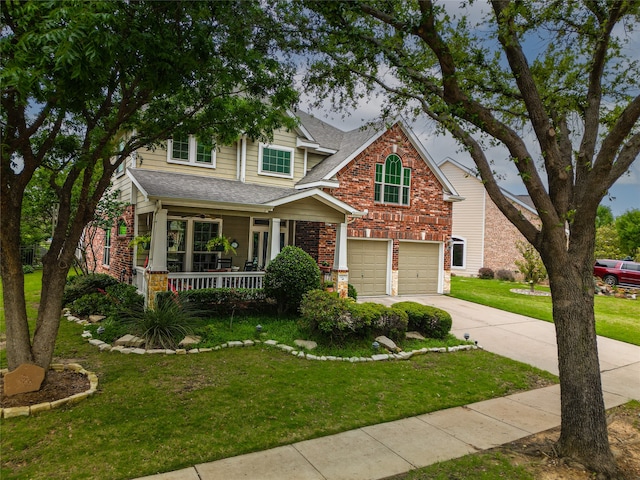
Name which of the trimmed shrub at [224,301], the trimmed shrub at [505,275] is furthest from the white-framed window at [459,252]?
the trimmed shrub at [224,301]

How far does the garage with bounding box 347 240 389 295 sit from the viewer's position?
49.7 feet

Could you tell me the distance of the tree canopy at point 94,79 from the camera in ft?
12.3

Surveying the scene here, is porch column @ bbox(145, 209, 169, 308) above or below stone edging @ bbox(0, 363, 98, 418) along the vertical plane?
above

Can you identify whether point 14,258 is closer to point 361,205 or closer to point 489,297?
point 361,205

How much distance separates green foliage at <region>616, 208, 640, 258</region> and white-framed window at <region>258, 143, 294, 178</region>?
35285 mm

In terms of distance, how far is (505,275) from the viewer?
23.9 meters

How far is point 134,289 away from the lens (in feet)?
36.2

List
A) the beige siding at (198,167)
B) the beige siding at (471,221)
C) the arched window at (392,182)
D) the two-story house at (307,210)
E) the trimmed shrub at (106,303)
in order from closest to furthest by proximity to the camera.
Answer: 1. the trimmed shrub at (106,303)
2. the two-story house at (307,210)
3. the beige siding at (198,167)
4. the arched window at (392,182)
5. the beige siding at (471,221)

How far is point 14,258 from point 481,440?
663 cm

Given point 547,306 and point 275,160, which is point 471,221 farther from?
point 275,160

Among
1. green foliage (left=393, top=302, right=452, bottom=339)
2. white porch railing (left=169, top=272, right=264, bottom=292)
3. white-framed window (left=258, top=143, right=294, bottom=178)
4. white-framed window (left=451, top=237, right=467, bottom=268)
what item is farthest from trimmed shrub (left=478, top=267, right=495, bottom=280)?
white porch railing (left=169, top=272, right=264, bottom=292)

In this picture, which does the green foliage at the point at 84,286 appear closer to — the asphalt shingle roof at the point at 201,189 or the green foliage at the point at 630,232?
the asphalt shingle roof at the point at 201,189

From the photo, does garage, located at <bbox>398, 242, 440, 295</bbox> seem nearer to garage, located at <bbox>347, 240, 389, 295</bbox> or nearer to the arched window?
garage, located at <bbox>347, 240, 389, 295</bbox>

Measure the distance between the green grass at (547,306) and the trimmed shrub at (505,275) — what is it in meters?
3.26
